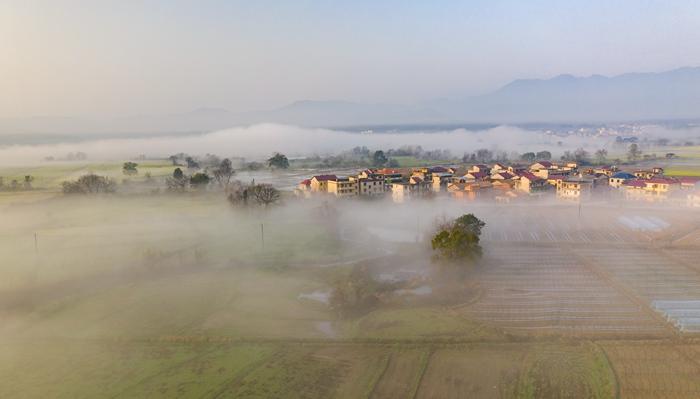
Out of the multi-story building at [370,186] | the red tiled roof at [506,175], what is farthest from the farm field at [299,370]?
the red tiled roof at [506,175]

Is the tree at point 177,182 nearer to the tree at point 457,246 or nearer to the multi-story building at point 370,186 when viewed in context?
the multi-story building at point 370,186

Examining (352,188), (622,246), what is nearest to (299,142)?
(352,188)

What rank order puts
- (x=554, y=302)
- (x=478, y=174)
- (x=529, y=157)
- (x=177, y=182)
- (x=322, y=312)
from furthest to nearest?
(x=529, y=157) → (x=478, y=174) → (x=177, y=182) → (x=554, y=302) → (x=322, y=312)

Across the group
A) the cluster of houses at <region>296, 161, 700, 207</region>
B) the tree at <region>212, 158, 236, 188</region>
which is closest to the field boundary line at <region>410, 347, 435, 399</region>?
the cluster of houses at <region>296, 161, 700, 207</region>

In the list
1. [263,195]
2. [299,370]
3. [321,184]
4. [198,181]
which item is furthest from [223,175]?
[299,370]

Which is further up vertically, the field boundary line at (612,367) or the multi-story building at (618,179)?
the multi-story building at (618,179)

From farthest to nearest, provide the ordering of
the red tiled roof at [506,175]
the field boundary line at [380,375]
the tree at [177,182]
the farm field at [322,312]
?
the red tiled roof at [506,175] < the tree at [177,182] < the farm field at [322,312] < the field boundary line at [380,375]

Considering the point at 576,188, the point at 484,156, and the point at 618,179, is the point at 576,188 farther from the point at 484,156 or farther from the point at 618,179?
the point at 484,156

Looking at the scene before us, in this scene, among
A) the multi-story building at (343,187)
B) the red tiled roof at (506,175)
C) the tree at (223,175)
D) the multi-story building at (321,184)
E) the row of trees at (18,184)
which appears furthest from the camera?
the tree at (223,175)

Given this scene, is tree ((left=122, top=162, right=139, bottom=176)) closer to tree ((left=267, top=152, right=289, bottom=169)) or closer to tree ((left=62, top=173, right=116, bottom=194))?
tree ((left=62, top=173, right=116, bottom=194))
